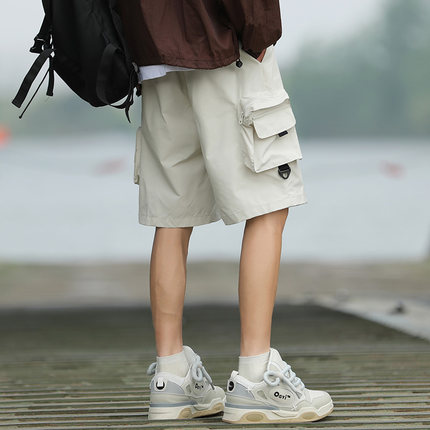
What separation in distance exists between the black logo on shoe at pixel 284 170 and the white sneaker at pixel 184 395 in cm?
48

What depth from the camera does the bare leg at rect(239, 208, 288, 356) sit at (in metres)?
2.31

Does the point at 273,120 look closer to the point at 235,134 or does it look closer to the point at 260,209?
the point at 235,134

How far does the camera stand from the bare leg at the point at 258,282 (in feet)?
7.59

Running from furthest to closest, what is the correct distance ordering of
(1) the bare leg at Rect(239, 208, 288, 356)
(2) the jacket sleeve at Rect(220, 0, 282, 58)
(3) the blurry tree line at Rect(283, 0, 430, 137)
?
(3) the blurry tree line at Rect(283, 0, 430, 137)
(1) the bare leg at Rect(239, 208, 288, 356)
(2) the jacket sleeve at Rect(220, 0, 282, 58)

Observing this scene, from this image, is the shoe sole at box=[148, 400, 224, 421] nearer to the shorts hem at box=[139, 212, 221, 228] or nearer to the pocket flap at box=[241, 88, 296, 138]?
the shorts hem at box=[139, 212, 221, 228]

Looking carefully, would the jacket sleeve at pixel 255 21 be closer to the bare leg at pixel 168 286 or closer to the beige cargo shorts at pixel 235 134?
the beige cargo shorts at pixel 235 134

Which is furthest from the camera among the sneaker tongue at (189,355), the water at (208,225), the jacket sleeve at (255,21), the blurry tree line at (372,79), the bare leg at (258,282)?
the blurry tree line at (372,79)

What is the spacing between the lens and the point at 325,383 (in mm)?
2826

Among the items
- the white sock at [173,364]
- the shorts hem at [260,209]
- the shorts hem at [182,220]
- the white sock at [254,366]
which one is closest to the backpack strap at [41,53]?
the shorts hem at [182,220]

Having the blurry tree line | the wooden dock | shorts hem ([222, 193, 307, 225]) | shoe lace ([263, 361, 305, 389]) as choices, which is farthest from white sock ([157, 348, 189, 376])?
the blurry tree line

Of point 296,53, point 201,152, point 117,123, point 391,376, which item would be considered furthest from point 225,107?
point 117,123

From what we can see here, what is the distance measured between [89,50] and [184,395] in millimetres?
803

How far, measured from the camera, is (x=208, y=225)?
28750 millimetres

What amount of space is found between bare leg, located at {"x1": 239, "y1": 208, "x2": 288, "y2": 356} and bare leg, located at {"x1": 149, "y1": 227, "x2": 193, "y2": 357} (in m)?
0.16
